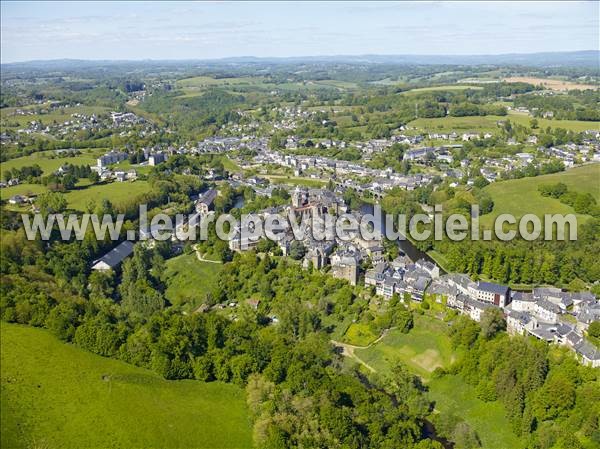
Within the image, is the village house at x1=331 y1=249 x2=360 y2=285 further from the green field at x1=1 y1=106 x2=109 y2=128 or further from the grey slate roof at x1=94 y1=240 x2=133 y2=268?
the green field at x1=1 y1=106 x2=109 y2=128

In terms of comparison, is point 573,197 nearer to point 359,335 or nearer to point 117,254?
point 359,335

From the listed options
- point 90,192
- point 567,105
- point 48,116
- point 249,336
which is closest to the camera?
point 249,336

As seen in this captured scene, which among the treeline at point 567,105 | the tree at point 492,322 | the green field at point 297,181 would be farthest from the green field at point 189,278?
the treeline at point 567,105

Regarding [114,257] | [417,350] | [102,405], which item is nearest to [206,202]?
[114,257]

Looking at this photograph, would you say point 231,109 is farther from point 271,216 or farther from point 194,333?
point 194,333

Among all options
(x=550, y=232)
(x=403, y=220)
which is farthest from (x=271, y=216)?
(x=550, y=232)

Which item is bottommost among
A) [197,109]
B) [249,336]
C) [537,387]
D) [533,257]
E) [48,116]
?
[537,387]

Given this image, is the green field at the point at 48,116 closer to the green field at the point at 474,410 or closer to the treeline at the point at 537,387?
the green field at the point at 474,410
